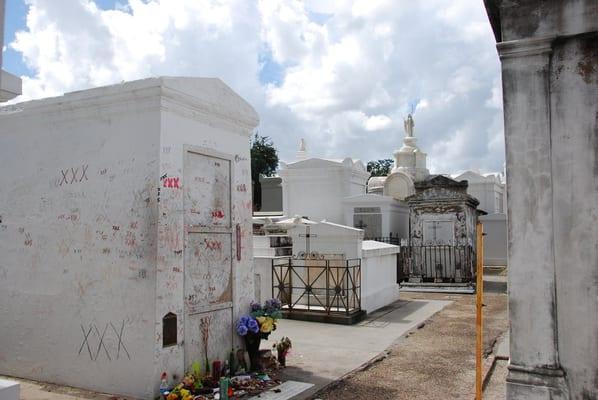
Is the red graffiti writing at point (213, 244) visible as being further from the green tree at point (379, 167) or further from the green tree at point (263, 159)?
the green tree at point (379, 167)

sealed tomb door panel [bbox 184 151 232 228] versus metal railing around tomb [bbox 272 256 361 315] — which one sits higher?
sealed tomb door panel [bbox 184 151 232 228]

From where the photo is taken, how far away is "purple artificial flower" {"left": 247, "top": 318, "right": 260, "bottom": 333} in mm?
7070

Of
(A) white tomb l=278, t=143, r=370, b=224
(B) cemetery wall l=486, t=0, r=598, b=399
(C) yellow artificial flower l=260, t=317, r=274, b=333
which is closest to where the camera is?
(B) cemetery wall l=486, t=0, r=598, b=399

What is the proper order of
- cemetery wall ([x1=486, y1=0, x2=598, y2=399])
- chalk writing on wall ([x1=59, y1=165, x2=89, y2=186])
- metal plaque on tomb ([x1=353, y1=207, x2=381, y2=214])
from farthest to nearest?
metal plaque on tomb ([x1=353, y1=207, x2=381, y2=214]) → chalk writing on wall ([x1=59, y1=165, x2=89, y2=186]) → cemetery wall ([x1=486, y1=0, x2=598, y2=399])

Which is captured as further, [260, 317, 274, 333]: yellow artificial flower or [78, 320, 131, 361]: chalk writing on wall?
[260, 317, 274, 333]: yellow artificial flower

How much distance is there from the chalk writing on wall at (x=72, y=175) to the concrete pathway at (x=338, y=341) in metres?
3.71

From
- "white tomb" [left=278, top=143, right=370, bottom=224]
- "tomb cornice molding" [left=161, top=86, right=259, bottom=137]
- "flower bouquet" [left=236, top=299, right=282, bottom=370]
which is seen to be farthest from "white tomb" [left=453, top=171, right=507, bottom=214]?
"flower bouquet" [left=236, top=299, right=282, bottom=370]

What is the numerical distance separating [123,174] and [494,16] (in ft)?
14.4

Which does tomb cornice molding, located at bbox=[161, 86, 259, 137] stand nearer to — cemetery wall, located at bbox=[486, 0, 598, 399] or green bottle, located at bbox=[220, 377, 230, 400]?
green bottle, located at bbox=[220, 377, 230, 400]

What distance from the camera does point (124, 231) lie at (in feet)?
20.9

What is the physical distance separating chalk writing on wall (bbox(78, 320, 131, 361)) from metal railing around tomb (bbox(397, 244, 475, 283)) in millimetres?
14076

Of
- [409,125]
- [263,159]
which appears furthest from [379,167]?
[409,125]

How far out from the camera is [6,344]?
→ 723 cm

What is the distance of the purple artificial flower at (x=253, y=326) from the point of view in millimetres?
7070
